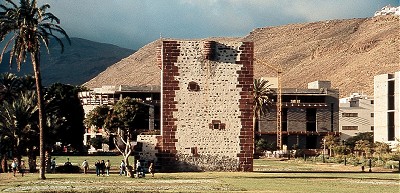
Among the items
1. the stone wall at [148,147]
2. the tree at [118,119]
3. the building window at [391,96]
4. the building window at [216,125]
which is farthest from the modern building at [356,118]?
the stone wall at [148,147]

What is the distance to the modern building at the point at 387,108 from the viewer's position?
115312 mm

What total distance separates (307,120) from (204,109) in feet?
299

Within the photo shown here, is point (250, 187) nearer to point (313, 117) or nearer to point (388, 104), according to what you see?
point (388, 104)

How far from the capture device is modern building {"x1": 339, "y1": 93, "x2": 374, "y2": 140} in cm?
14550

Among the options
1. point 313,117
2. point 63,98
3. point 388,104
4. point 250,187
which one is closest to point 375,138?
point 388,104

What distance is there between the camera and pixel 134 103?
57.4 meters

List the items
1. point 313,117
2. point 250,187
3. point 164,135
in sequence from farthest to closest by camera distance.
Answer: point 313,117 → point 164,135 → point 250,187

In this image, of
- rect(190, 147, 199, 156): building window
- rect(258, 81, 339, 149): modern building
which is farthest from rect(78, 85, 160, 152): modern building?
rect(190, 147, 199, 156): building window

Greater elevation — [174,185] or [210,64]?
[210,64]

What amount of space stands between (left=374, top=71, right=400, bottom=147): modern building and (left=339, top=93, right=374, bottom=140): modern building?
76.1 feet

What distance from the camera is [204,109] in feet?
175

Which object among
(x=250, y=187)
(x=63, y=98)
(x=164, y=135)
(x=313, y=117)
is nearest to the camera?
(x=250, y=187)

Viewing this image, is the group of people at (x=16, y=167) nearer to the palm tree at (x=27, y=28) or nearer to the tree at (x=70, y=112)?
the palm tree at (x=27, y=28)

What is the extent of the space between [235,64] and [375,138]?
236ft
